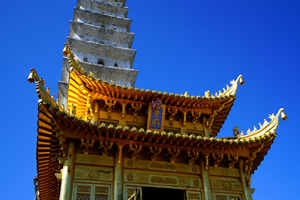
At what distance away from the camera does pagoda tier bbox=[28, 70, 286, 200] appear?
10734mm

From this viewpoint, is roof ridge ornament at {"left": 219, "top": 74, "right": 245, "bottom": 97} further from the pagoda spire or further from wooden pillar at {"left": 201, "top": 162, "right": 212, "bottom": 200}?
the pagoda spire

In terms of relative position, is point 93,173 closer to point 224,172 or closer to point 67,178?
point 67,178

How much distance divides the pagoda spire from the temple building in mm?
12894

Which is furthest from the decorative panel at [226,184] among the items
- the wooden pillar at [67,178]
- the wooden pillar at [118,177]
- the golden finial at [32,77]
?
the golden finial at [32,77]

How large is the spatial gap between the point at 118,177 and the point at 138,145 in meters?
1.42

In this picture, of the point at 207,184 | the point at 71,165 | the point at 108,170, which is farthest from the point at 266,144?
the point at 71,165

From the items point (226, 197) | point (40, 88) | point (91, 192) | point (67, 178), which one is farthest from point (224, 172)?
point (40, 88)

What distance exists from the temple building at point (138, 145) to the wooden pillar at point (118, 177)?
0.04 metres

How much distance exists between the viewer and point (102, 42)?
31.2 metres

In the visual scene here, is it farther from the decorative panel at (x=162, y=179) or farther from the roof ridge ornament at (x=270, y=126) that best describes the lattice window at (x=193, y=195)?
the roof ridge ornament at (x=270, y=126)

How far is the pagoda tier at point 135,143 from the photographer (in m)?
10.7

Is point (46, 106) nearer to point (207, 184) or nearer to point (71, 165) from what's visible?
point (71, 165)

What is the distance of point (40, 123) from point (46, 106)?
1.04 metres

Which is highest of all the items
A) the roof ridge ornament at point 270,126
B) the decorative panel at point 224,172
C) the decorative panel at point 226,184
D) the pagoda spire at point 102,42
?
the pagoda spire at point 102,42
